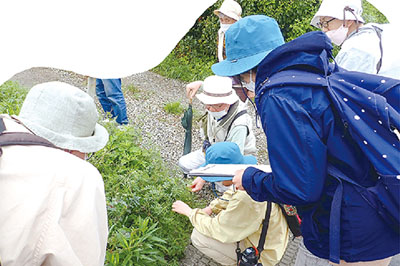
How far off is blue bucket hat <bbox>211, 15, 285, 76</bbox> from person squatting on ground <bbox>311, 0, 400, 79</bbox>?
998 millimetres

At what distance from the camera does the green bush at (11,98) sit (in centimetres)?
378

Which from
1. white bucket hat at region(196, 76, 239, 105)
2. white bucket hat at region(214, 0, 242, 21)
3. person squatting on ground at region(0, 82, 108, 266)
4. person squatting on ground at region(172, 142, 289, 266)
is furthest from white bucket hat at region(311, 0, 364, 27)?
person squatting on ground at region(0, 82, 108, 266)

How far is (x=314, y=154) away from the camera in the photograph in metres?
1.37

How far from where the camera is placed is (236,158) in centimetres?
245

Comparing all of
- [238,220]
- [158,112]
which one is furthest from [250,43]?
[158,112]

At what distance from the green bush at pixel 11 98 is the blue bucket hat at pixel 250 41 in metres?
2.71

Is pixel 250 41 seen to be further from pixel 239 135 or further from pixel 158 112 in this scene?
pixel 158 112

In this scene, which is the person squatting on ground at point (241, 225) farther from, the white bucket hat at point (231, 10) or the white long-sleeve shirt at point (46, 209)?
the white bucket hat at point (231, 10)

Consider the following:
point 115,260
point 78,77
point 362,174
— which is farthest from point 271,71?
point 78,77

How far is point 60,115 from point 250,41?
107cm

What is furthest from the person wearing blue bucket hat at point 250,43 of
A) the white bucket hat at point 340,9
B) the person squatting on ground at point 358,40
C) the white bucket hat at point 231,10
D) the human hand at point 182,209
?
the white bucket hat at point 231,10

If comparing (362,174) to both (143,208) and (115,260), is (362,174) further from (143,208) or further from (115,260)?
(143,208)

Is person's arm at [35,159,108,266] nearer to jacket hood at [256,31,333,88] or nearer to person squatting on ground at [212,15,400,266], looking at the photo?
person squatting on ground at [212,15,400,266]

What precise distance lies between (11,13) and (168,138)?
414 centimetres
